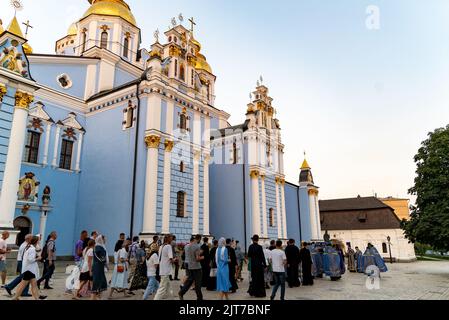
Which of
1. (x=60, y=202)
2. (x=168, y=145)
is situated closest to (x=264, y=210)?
(x=168, y=145)

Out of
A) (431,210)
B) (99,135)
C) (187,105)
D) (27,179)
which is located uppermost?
(187,105)

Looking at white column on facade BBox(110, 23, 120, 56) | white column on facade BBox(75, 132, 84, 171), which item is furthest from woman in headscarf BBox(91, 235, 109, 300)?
white column on facade BBox(110, 23, 120, 56)

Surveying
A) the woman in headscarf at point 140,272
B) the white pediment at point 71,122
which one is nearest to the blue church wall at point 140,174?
the white pediment at point 71,122

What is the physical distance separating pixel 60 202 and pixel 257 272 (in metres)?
15.0

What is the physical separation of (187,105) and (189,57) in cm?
393

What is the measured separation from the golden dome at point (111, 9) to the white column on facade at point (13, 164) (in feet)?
53.1

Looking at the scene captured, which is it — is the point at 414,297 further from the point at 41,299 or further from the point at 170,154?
the point at 170,154

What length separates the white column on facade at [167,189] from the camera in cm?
1989

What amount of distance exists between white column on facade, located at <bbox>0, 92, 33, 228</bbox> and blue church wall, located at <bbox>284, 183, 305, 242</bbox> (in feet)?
82.3

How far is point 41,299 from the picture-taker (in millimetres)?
9305

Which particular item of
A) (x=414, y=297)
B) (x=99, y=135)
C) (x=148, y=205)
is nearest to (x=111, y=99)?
(x=99, y=135)

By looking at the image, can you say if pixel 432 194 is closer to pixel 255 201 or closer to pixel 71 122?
pixel 255 201

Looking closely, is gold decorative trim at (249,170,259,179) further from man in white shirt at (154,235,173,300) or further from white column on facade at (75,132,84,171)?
man in white shirt at (154,235,173,300)

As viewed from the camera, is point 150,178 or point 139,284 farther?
point 150,178
